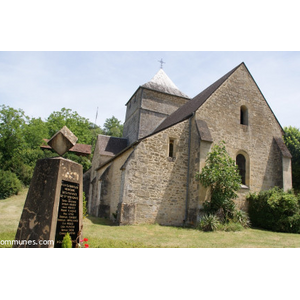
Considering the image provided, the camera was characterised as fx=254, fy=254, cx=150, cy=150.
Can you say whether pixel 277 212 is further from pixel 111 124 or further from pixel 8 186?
pixel 111 124

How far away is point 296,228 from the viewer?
40.8 feet

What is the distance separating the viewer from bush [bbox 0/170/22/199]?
81.4ft

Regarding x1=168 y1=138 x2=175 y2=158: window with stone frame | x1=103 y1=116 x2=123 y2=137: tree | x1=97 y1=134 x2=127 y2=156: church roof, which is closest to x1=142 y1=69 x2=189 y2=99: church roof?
x1=97 y1=134 x2=127 y2=156: church roof

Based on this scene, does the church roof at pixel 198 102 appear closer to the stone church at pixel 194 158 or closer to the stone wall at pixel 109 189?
the stone church at pixel 194 158

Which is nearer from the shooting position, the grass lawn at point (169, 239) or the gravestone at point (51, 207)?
the gravestone at point (51, 207)

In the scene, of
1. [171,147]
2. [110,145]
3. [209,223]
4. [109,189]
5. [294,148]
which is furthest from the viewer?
[110,145]

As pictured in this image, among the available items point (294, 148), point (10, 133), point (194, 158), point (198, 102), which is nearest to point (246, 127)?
point (198, 102)

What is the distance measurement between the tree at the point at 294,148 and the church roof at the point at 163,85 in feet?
33.8

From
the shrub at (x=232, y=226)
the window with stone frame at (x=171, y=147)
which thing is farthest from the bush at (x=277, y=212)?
the window with stone frame at (x=171, y=147)

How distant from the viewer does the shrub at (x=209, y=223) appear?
11.4 metres

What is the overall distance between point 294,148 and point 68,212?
21.3m

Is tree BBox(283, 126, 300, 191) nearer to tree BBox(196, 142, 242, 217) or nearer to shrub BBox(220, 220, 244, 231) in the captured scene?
tree BBox(196, 142, 242, 217)

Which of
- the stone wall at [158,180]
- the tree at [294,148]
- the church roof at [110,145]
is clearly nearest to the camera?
the stone wall at [158,180]

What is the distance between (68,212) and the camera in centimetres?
532
